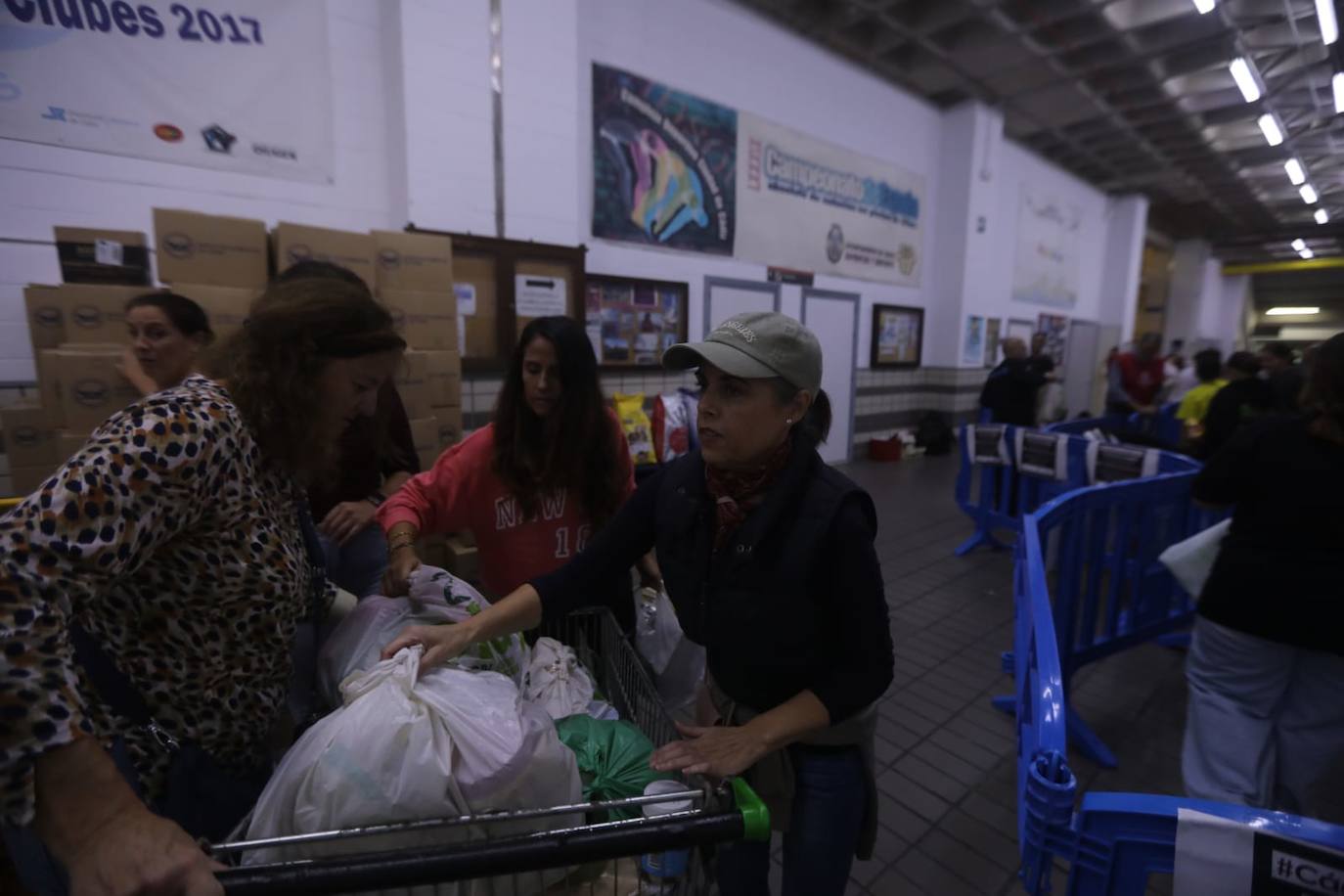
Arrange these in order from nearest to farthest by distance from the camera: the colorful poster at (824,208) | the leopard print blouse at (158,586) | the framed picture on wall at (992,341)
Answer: the leopard print blouse at (158,586) < the colorful poster at (824,208) < the framed picture on wall at (992,341)

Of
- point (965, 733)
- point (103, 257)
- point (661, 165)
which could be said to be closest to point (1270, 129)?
point (661, 165)

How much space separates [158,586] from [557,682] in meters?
0.70

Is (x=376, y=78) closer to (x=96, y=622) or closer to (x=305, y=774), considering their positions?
(x=96, y=622)

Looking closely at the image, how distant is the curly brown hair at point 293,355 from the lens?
998 millimetres

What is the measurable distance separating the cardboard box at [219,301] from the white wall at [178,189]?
1142mm

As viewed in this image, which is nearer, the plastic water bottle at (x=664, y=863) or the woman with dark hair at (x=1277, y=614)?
the plastic water bottle at (x=664, y=863)

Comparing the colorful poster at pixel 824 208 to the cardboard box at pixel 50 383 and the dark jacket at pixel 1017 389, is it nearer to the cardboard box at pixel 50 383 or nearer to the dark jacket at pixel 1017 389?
the dark jacket at pixel 1017 389

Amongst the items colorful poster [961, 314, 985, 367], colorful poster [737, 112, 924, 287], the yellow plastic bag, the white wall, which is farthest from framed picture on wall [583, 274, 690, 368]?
colorful poster [961, 314, 985, 367]

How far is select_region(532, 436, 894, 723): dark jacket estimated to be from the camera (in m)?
1.10

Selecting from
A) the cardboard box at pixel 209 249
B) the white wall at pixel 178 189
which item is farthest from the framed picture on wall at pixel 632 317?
the cardboard box at pixel 209 249

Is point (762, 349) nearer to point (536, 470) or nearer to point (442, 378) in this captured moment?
point (536, 470)

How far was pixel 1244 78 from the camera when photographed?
736 centimetres

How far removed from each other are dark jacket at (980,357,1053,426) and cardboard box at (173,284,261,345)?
21.7 ft

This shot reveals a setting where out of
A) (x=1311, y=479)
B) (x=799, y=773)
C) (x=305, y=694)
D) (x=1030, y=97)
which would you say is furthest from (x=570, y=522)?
(x=1030, y=97)
